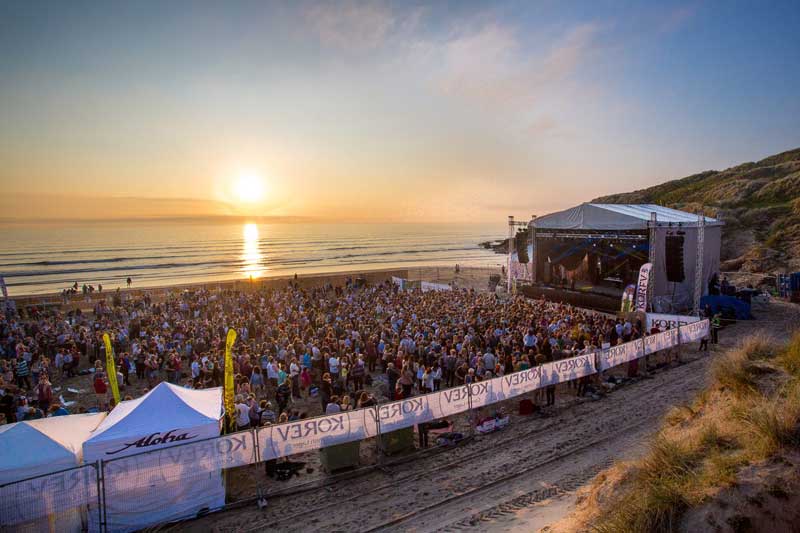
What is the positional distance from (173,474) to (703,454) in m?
7.19

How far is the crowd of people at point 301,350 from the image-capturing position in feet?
35.6

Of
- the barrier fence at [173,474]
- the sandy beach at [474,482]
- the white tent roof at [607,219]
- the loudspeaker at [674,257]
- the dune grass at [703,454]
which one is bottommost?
the sandy beach at [474,482]

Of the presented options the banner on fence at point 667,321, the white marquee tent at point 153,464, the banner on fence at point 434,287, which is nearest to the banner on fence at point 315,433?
the white marquee tent at point 153,464

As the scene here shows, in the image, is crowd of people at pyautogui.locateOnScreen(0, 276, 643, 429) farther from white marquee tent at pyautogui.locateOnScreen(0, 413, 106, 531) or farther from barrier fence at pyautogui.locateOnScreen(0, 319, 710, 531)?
white marquee tent at pyautogui.locateOnScreen(0, 413, 106, 531)

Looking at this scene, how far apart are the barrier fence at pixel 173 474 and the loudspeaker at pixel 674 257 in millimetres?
16399

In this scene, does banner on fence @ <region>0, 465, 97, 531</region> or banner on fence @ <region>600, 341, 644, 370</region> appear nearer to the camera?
banner on fence @ <region>0, 465, 97, 531</region>

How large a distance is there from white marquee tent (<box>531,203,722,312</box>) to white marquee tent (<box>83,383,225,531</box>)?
2031cm

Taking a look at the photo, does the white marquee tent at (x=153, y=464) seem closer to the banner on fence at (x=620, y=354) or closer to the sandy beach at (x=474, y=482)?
the sandy beach at (x=474, y=482)

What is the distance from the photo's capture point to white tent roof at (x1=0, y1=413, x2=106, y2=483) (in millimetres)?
5898

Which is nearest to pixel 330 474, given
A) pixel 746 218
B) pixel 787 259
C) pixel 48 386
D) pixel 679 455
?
pixel 679 455

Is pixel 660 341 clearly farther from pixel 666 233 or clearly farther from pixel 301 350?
pixel 301 350

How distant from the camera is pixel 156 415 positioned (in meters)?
7.05

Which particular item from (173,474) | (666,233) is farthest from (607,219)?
(173,474)

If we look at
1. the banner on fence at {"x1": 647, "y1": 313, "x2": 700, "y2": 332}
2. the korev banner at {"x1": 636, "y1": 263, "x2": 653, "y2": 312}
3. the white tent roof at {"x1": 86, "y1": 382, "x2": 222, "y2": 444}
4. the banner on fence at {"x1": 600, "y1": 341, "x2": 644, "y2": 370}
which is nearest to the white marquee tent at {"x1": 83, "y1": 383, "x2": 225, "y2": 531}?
the white tent roof at {"x1": 86, "y1": 382, "x2": 222, "y2": 444}
